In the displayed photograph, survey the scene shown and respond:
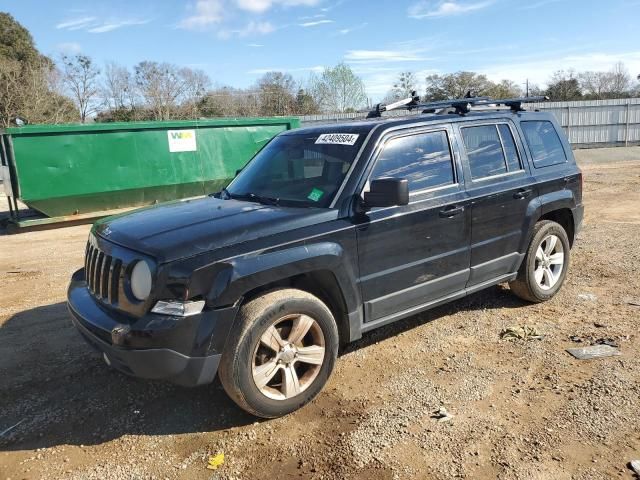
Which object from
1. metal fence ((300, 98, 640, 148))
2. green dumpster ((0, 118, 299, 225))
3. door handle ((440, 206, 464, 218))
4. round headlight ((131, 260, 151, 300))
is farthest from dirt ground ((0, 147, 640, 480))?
metal fence ((300, 98, 640, 148))

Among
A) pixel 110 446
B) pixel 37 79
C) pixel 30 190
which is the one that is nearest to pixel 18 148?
pixel 30 190

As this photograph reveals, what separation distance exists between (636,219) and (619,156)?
15.8 metres

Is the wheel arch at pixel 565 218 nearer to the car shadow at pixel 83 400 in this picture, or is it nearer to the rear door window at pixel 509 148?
the rear door window at pixel 509 148

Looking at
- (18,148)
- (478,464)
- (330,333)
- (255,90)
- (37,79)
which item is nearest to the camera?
(478,464)

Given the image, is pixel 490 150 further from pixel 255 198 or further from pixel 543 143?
pixel 255 198

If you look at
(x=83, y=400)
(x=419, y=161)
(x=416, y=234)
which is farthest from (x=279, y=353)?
(x=419, y=161)

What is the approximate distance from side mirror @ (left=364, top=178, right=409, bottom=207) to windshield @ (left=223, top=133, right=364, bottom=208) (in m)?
0.32

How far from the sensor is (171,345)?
118 inches

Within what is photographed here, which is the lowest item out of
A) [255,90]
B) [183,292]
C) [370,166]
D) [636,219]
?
[636,219]

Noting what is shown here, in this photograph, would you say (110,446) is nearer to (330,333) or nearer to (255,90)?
(330,333)

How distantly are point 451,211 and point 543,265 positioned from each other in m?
1.67

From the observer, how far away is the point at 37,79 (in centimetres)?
3228

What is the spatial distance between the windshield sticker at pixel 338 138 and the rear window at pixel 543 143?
2.01m

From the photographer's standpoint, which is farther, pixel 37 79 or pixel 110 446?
pixel 37 79
